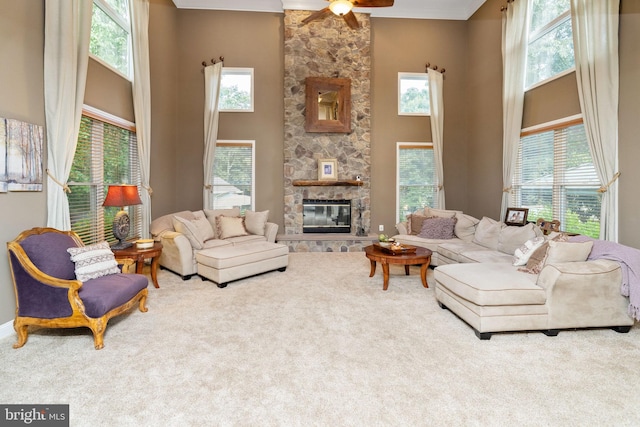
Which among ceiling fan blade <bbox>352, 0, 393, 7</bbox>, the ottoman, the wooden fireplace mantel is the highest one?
ceiling fan blade <bbox>352, 0, 393, 7</bbox>

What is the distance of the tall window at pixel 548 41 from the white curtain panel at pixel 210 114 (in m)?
5.71

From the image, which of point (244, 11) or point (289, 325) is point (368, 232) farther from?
point (244, 11)

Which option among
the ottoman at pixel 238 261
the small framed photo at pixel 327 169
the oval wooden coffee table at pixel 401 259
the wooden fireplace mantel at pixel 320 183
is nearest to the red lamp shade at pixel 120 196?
the ottoman at pixel 238 261

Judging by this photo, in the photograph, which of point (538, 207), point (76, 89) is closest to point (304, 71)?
point (76, 89)

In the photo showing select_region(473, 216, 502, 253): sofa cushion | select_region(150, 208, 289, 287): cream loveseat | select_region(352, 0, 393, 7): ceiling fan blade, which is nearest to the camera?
select_region(352, 0, 393, 7): ceiling fan blade

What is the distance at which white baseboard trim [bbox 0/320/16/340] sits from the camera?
262 cm

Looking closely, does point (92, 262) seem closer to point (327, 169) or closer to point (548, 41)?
point (327, 169)

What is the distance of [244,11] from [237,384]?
23.4 feet

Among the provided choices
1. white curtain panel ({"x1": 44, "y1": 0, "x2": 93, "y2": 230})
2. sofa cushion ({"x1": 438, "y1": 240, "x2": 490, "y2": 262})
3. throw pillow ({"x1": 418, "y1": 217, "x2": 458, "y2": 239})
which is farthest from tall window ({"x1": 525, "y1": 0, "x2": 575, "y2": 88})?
white curtain panel ({"x1": 44, "y1": 0, "x2": 93, "y2": 230})

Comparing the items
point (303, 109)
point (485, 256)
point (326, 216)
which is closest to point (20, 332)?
point (485, 256)

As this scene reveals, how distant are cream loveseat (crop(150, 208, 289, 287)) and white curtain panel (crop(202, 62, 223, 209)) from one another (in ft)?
5.26

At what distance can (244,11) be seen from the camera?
256 inches

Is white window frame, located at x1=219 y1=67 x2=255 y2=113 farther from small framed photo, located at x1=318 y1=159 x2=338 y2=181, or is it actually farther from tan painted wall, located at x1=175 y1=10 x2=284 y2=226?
small framed photo, located at x1=318 y1=159 x2=338 y2=181

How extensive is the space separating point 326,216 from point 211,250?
293 centimetres
